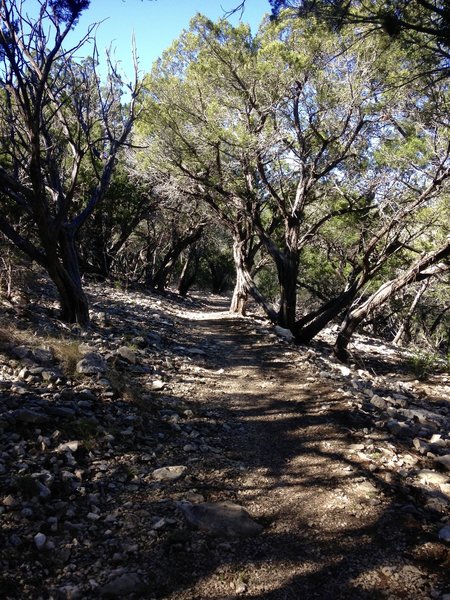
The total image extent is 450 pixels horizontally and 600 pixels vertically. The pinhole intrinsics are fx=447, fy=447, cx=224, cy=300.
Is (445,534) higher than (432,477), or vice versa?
(432,477)

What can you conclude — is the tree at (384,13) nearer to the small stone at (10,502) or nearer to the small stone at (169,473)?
the small stone at (169,473)

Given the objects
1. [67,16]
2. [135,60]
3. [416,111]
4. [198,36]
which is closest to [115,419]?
[67,16]

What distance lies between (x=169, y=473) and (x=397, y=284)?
6732 mm

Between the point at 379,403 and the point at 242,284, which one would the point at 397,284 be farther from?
the point at 242,284

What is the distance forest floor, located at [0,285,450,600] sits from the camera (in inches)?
104

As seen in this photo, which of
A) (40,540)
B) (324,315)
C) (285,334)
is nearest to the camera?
(40,540)

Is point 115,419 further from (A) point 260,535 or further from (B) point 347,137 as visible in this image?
(B) point 347,137

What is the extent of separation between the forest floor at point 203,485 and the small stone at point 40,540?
11mm

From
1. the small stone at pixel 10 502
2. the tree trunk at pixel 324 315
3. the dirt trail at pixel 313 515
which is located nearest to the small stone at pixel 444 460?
the dirt trail at pixel 313 515

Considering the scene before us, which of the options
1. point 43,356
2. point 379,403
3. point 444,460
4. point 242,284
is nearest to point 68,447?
point 43,356

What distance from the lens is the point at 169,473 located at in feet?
12.3

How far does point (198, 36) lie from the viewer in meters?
11.1

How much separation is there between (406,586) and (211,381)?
4280mm

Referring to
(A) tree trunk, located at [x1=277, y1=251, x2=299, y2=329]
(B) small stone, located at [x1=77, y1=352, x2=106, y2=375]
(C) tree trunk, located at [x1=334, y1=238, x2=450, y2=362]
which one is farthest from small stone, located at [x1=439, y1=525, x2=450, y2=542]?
(A) tree trunk, located at [x1=277, y1=251, x2=299, y2=329]
